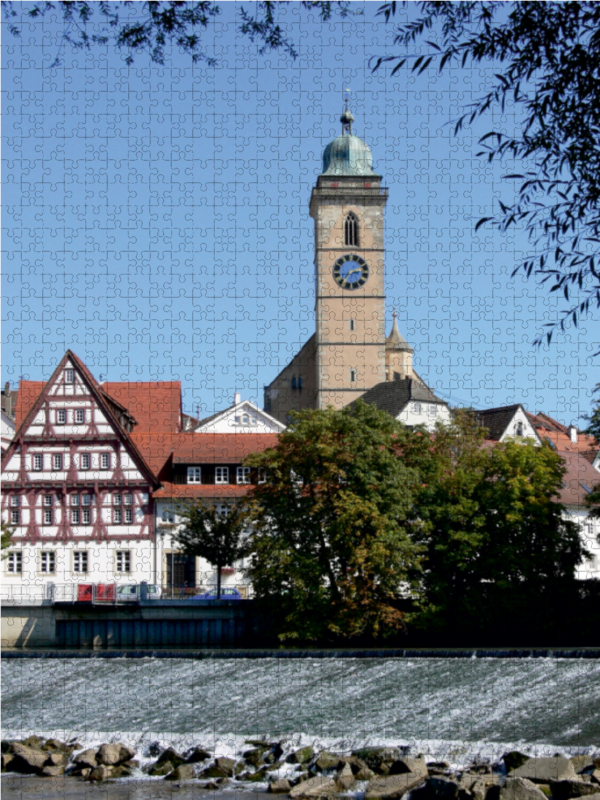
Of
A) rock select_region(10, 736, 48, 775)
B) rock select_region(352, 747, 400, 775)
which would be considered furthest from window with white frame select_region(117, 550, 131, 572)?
rock select_region(352, 747, 400, 775)

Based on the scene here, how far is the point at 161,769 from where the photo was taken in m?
19.8

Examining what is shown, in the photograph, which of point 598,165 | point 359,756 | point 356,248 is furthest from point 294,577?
point 356,248

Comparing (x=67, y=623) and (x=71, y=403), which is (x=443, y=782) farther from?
(x=71, y=403)

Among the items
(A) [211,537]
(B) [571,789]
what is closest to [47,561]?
(A) [211,537]

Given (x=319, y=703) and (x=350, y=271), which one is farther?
(x=350, y=271)

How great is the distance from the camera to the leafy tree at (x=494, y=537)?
1414 inches

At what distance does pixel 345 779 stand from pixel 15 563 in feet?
98.6

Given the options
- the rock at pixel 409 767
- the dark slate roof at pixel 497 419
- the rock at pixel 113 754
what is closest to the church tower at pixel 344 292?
the dark slate roof at pixel 497 419

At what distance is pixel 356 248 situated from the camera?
74.8 meters

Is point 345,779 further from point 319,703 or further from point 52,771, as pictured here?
point 319,703

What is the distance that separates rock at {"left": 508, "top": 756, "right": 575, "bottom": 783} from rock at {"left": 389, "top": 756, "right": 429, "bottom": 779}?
1370 mm

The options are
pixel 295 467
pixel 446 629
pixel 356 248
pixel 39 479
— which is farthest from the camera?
pixel 356 248

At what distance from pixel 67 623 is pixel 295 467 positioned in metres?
9.79

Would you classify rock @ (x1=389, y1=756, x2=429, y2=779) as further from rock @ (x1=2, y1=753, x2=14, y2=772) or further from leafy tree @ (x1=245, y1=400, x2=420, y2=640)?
leafy tree @ (x1=245, y1=400, x2=420, y2=640)
